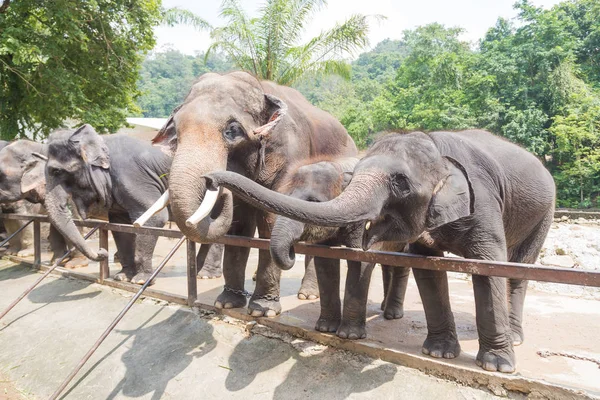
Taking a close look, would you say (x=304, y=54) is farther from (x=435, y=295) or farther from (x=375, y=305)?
A: (x=435, y=295)

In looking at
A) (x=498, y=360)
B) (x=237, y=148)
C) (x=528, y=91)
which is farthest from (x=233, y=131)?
(x=528, y=91)

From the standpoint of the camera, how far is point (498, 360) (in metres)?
2.87

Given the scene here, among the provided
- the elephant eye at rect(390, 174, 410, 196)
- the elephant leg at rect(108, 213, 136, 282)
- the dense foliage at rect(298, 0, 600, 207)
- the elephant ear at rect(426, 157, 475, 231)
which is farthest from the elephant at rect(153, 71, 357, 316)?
the dense foliage at rect(298, 0, 600, 207)

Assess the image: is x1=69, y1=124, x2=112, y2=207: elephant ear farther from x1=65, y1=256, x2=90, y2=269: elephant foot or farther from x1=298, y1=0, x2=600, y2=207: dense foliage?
x1=298, y1=0, x2=600, y2=207: dense foliage

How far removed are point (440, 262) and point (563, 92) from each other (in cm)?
2363

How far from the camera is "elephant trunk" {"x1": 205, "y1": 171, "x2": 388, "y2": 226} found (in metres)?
2.44

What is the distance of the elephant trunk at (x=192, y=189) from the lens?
3.09 metres

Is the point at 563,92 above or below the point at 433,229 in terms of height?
above

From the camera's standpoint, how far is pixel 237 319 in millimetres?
4188

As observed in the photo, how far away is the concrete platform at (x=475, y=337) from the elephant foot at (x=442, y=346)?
6cm

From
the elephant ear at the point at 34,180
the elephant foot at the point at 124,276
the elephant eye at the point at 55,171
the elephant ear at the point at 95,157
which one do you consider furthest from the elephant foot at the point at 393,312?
the elephant ear at the point at 34,180

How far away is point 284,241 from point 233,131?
3.72 feet

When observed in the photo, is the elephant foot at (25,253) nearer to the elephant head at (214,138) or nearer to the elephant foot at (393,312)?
the elephant head at (214,138)

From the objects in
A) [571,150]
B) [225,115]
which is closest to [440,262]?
[225,115]
